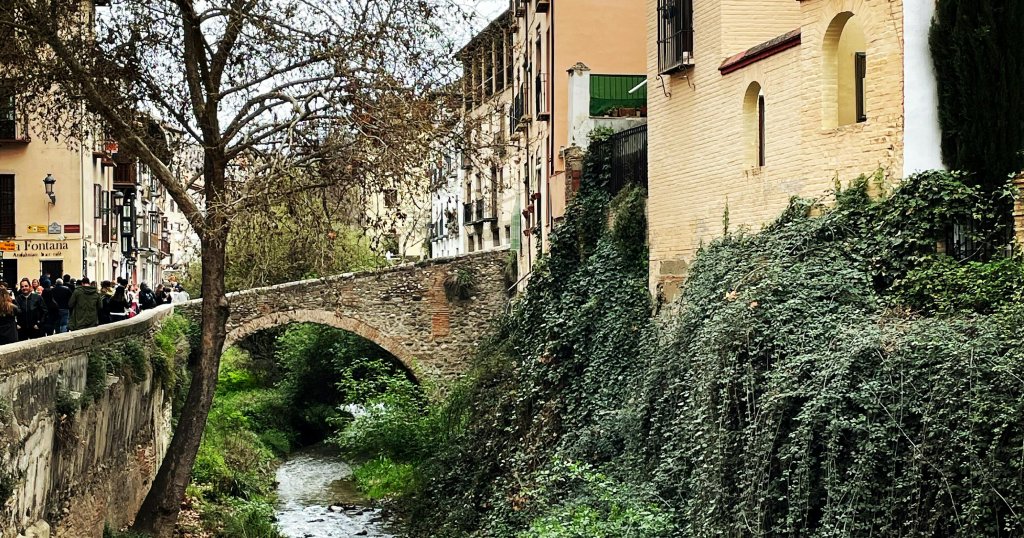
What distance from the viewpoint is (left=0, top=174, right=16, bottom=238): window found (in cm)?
2884

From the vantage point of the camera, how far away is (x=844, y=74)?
11773 mm

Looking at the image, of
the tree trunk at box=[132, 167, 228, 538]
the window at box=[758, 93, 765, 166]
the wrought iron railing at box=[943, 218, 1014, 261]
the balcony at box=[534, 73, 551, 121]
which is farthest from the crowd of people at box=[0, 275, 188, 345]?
the wrought iron railing at box=[943, 218, 1014, 261]

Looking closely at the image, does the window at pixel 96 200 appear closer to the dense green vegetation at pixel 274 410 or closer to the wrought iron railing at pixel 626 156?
the dense green vegetation at pixel 274 410

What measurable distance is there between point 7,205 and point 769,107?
2210 centimetres

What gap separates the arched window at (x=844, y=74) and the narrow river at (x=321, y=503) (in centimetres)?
1274

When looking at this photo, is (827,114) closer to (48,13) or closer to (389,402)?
(48,13)

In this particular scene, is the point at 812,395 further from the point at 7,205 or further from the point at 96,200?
the point at 96,200

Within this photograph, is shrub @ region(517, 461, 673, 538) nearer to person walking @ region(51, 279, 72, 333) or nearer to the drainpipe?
person walking @ region(51, 279, 72, 333)

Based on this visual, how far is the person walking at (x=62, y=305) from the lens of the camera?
1764 centimetres

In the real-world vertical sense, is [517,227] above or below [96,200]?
below

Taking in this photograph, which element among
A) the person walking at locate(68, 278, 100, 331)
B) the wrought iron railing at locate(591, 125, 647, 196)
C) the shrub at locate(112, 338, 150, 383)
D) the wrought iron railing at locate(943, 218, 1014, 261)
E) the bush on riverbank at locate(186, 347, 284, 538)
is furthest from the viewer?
the bush on riverbank at locate(186, 347, 284, 538)

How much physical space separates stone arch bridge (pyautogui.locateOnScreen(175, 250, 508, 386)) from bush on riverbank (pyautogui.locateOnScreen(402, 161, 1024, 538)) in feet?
44.4

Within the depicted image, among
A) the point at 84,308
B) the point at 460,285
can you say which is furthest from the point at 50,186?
the point at 84,308

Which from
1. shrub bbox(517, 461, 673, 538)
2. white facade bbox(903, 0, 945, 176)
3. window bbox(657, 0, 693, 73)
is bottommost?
shrub bbox(517, 461, 673, 538)
